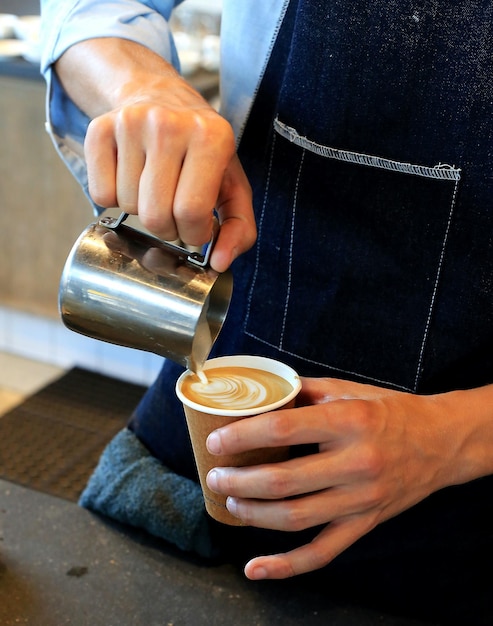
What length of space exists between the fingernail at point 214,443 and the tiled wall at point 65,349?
63.9 inches

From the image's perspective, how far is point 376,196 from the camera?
35.0 inches

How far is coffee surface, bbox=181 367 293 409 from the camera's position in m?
0.73

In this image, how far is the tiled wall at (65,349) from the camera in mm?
2352

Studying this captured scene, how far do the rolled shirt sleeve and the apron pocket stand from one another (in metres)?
0.22

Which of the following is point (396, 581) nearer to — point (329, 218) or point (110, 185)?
point (329, 218)

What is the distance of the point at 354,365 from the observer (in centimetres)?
95

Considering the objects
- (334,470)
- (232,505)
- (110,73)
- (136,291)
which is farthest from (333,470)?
(110,73)

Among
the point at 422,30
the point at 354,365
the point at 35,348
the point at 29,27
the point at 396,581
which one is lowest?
the point at 35,348

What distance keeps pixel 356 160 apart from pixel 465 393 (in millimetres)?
296

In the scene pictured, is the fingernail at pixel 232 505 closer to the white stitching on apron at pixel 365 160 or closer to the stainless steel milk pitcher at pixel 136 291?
the stainless steel milk pitcher at pixel 136 291

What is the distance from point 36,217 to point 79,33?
128 cm

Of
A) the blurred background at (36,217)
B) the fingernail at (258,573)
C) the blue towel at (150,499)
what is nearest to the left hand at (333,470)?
the fingernail at (258,573)

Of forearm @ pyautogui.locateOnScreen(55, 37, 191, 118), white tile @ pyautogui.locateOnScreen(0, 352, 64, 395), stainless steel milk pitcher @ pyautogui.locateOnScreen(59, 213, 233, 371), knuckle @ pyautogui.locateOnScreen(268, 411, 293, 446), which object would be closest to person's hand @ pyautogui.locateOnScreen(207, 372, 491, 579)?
knuckle @ pyautogui.locateOnScreen(268, 411, 293, 446)

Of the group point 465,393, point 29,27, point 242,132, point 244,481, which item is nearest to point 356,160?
point 242,132
